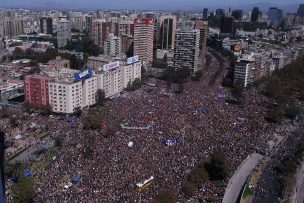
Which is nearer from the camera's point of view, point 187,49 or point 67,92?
point 67,92

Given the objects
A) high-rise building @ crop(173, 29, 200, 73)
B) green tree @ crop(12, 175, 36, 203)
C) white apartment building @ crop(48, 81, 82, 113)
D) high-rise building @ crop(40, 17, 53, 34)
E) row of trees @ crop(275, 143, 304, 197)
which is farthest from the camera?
high-rise building @ crop(40, 17, 53, 34)

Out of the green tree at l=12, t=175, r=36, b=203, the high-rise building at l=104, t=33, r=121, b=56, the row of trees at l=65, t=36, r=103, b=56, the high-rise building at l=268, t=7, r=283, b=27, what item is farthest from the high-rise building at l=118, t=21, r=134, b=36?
the high-rise building at l=268, t=7, r=283, b=27

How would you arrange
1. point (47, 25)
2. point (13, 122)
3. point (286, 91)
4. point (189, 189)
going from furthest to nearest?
point (47, 25)
point (286, 91)
point (13, 122)
point (189, 189)

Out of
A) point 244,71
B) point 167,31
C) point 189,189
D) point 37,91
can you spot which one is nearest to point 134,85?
point 37,91

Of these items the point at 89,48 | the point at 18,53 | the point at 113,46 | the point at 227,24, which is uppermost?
the point at 227,24

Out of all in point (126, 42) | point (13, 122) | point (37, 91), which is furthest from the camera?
point (126, 42)

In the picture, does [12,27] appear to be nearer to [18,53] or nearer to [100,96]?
[18,53]

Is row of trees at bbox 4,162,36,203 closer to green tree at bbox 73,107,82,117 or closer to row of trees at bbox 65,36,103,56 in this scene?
green tree at bbox 73,107,82,117
